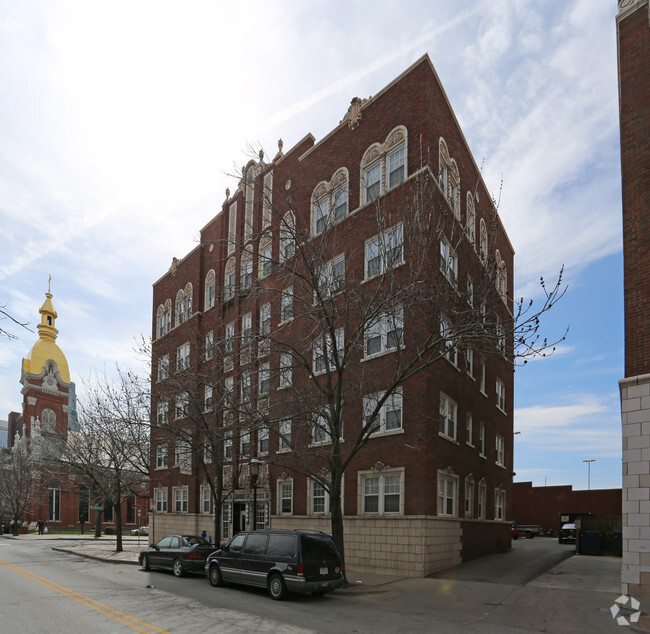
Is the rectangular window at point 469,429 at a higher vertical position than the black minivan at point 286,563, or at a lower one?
higher

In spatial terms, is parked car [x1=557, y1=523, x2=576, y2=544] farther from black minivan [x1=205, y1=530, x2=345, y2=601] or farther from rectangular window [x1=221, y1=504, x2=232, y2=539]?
black minivan [x1=205, y1=530, x2=345, y2=601]

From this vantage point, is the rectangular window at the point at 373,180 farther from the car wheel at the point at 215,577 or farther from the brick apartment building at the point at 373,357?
the car wheel at the point at 215,577

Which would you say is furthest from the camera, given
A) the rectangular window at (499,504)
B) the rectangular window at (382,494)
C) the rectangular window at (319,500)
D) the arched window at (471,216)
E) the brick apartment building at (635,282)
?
the rectangular window at (499,504)

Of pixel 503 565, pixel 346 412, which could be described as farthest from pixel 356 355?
pixel 503 565

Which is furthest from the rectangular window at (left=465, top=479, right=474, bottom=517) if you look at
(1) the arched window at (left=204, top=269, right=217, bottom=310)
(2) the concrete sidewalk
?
(1) the arched window at (left=204, top=269, right=217, bottom=310)

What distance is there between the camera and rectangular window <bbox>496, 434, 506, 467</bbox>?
3191 cm

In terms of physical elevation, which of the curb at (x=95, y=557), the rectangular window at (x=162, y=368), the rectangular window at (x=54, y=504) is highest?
the rectangular window at (x=162, y=368)

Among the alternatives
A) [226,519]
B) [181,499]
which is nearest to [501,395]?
[226,519]

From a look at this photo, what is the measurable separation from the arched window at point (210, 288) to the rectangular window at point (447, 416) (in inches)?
697

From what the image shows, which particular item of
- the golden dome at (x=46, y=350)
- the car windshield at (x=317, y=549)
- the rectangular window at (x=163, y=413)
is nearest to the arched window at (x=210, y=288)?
the rectangular window at (x=163, y=413)

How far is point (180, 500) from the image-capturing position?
35.8 m

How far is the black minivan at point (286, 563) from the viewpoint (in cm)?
1380

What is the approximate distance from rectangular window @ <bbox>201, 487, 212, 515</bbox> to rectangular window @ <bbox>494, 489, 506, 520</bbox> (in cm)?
1548

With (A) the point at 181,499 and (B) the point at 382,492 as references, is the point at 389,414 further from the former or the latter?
(A) the point at 181,499
